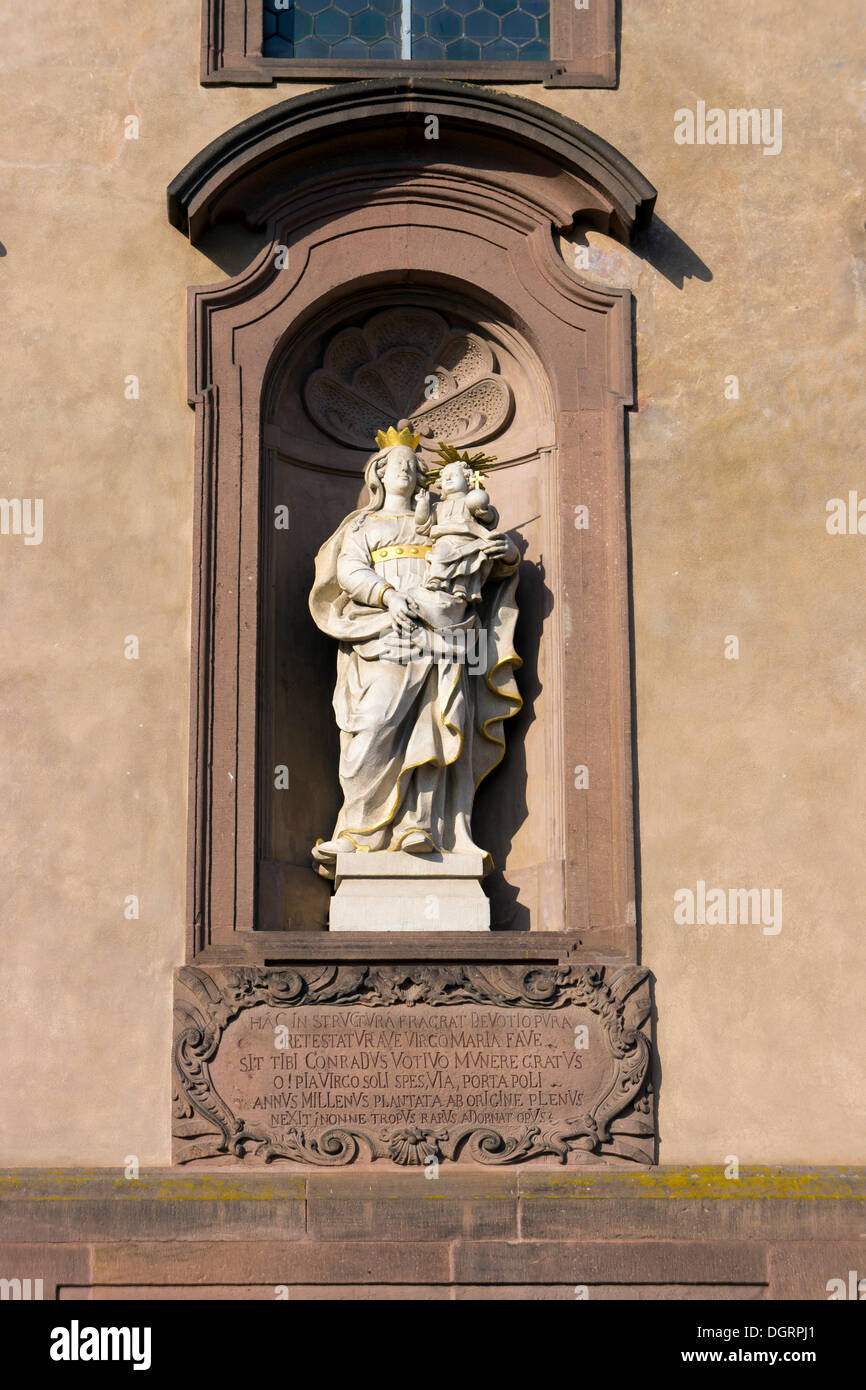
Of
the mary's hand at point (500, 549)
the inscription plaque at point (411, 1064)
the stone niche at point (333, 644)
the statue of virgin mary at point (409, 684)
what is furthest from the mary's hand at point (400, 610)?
the inscription plaque at point (411, 1064)

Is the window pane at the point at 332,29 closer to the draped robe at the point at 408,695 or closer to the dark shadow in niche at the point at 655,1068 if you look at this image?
the draped robe at the point at 408,695

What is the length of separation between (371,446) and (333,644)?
109 centimetres

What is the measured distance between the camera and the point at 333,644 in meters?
12.2

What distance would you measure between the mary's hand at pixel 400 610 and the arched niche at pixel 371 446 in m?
0.61

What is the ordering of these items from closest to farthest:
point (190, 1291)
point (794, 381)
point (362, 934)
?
point (190, 1291) → point (362, 934) → point (794, 381)

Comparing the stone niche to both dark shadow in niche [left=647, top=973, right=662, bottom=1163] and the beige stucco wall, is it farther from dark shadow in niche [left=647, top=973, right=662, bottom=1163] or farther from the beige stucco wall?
the beige stucco wall

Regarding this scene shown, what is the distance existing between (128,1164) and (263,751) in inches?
78.1

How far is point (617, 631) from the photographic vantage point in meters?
11.6

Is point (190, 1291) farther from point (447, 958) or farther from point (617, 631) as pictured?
point (617, 631)

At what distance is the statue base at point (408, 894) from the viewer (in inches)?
443

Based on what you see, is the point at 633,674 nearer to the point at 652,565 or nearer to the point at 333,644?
the point at 652,565

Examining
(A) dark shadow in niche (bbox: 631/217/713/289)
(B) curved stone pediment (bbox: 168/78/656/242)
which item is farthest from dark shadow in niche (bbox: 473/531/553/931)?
(B) curved stone pediment (bbox: 168/78/656/242)

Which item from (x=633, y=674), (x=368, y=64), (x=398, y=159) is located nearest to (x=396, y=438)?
(x=398, y=159)

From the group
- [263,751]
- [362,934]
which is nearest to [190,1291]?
[362,934]
